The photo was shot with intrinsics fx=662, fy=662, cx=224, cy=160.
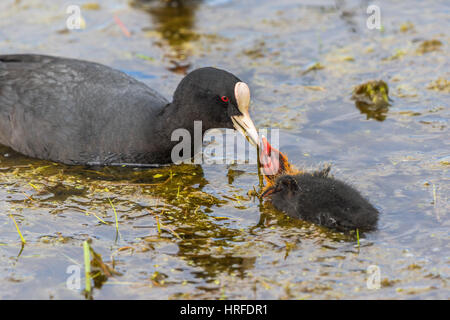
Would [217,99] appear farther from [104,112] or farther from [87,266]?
[87,266]

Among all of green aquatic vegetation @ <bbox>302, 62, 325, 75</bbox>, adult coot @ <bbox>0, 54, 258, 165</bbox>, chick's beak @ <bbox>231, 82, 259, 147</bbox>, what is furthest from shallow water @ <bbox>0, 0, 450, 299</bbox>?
chick's beak @ <bbox>231, 82, 259, 147</bbox>

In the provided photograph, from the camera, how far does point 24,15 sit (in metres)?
8.55

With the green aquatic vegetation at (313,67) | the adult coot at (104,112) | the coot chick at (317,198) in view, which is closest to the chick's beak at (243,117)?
the adult coot at (104,112)

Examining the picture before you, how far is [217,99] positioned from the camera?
4930 millimetres

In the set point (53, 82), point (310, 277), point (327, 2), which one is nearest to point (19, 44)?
point (53, 82)

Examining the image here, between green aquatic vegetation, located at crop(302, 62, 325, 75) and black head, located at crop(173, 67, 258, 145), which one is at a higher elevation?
green aquatic vegetation, located at crop(302, 62, 325, 75)

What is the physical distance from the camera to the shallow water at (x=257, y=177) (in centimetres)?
382

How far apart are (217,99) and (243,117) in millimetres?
239

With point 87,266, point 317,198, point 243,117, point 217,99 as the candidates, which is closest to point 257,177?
point 243,117

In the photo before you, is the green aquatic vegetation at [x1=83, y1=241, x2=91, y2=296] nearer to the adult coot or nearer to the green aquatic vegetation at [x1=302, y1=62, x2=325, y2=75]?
the adult coot

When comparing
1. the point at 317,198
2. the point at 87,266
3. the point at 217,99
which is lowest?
the point at 87,266

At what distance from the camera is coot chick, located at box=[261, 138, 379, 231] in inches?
165

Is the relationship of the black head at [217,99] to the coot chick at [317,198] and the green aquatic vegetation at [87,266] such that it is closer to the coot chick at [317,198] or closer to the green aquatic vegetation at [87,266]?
the coot chick at [317,198]

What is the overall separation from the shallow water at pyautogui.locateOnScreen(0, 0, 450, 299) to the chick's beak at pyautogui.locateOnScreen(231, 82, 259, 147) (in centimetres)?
42
